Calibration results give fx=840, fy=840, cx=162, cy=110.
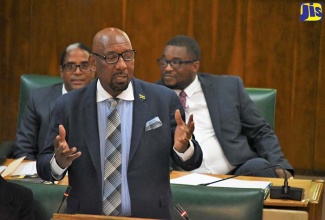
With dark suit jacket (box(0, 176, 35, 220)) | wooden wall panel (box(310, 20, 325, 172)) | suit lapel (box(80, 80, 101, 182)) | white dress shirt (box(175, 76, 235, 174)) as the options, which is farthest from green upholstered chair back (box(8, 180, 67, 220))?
wooden wall panel (box(310, 20, 325, 172))

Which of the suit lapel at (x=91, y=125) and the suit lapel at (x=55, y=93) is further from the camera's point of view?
the suit lapel at (x=55, y=93)

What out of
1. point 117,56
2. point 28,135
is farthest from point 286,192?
point 28,135

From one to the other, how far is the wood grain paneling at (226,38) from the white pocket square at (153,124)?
13.6ft

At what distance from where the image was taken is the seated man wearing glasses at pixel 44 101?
6.09 meters

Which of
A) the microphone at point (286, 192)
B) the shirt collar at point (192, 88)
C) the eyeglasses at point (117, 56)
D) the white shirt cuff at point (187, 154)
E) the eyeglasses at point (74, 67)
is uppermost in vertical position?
the eyeglasses at point (117, 56)

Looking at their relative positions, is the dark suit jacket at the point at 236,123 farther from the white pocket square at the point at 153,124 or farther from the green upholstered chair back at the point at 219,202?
the white pocket square at the point at 153,124

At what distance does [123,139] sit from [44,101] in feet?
8.04

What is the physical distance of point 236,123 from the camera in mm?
6180

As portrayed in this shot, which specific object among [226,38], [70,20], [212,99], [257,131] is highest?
[70,20]

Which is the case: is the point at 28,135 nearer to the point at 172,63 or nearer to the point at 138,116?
the point at 172,63

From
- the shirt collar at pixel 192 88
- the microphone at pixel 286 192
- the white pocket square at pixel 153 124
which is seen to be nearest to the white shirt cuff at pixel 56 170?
the white pocket square at pixel 153 124

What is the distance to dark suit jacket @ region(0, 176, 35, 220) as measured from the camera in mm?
4137

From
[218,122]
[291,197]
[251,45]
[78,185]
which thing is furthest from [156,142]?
[251,45]

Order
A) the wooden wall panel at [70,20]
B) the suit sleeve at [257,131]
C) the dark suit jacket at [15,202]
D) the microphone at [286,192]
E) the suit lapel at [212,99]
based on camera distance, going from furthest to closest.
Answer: the wooden wall panel at [70,20] → the suit lapel at [212,99] → the suit sleeve at [257,131] → the microphone at [286,192] → the dark suit jacket at [15,202]
